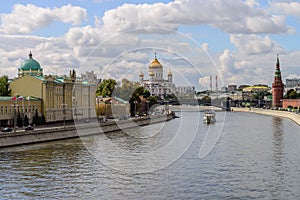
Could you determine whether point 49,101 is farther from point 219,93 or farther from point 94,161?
point 219,93

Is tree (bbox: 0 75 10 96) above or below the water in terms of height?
above

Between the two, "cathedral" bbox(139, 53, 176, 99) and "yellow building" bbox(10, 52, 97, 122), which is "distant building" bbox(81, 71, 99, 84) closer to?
"yellow building" bbox(10, 52, 97, 122)

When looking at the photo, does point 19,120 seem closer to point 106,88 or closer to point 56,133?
point 56,133

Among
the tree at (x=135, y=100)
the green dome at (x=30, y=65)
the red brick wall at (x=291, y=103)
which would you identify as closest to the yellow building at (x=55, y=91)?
the green dome at (x=30, y=65)

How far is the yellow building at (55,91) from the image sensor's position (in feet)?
153

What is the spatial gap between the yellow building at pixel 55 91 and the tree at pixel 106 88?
1369cm

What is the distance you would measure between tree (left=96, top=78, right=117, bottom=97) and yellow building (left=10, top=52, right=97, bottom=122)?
13.7 m

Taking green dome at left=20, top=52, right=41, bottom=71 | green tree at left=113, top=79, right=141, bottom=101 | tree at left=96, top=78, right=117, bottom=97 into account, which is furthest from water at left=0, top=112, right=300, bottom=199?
tree at left=96, top=78, right=117, bottom=97

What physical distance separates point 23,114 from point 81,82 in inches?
582

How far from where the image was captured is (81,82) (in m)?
55.3

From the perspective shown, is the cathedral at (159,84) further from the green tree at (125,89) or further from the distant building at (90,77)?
the distant building at (90,77)

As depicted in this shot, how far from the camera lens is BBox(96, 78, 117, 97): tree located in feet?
236

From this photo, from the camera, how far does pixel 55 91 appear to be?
48.5 metres

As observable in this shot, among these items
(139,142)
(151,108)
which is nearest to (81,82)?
(139,142)
